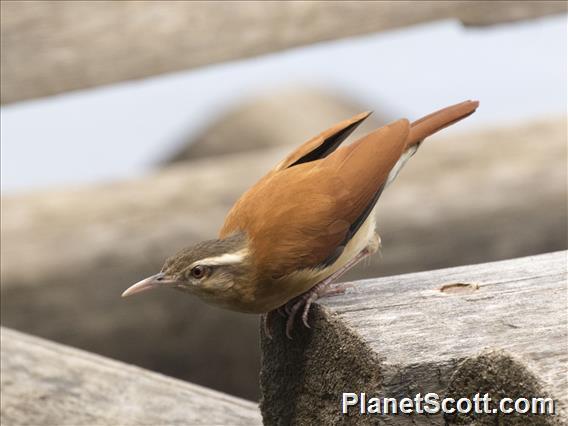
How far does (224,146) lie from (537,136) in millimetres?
2187

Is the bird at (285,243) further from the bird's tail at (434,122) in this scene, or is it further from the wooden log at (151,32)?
the wooden log at (151,32)

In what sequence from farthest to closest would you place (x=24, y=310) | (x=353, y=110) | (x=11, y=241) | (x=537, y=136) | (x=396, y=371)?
(x=353, y=110) → (x=537, y=136) → (x=11, y=241) → (x=24, y=310) → (x=396, y=371)

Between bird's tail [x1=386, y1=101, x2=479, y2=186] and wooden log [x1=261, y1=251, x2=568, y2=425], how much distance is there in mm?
541


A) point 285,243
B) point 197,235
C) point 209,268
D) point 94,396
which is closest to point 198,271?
point 209,268

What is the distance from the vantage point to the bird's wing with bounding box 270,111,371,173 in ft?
10.9

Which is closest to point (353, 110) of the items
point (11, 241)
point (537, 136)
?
point (537, 136)

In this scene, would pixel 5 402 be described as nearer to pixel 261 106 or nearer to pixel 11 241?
pixel 11 241

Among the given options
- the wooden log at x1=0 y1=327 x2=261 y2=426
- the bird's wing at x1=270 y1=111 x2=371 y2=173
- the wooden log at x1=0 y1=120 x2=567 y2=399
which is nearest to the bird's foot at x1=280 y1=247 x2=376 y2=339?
the bird's wing at x1=270 y1=111 x2=371 y2=173

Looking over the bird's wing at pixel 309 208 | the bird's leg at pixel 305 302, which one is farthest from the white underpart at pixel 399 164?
the bird's leg at pixel 305 302

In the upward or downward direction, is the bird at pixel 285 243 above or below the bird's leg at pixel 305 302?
above

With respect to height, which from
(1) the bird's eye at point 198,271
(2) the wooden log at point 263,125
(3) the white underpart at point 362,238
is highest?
(2) the wooden log at point 263,125

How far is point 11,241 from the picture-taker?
507 cm

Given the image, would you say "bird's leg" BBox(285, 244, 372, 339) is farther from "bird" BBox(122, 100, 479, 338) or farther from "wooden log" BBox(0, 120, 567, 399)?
"wooden log" BBox(0, 120, 567, 399)

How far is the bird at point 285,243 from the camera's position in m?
3.04
